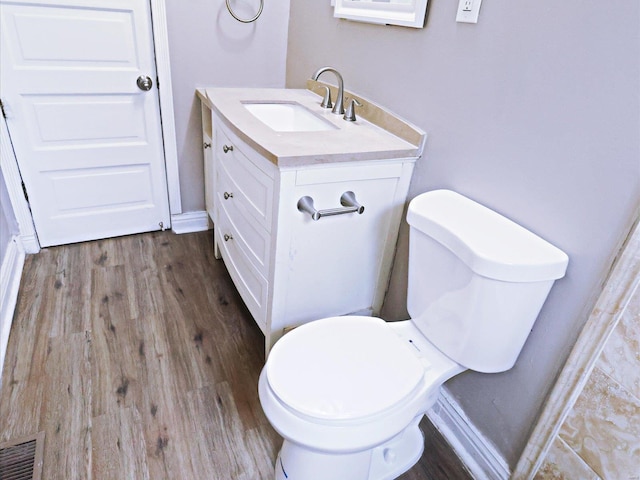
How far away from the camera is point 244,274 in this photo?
1.66m

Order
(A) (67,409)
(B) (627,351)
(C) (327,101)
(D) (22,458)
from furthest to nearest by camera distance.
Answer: (C) (327,101)
(A) (67,409)
(D) (22,458)
(B) (627,351)

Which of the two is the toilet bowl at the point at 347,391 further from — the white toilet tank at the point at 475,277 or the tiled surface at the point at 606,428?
the tiled surface at the point at 606,428

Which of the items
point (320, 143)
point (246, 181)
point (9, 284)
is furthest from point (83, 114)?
point (320, 143)

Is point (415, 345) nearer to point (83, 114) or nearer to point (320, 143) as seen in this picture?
point (320, 143)

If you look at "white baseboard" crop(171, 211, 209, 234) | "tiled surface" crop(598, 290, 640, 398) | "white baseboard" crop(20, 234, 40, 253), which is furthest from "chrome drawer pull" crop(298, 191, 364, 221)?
"white baseboard" crop(20, 234, 40, 253)

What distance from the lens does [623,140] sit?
856mm

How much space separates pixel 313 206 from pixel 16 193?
1.65 metres

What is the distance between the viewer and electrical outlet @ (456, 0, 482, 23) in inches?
44.3

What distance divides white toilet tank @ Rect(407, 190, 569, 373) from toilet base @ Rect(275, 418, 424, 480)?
0.35 meters

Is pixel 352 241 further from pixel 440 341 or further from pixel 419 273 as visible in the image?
pixel 440 341

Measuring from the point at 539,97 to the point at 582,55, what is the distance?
0.12 m

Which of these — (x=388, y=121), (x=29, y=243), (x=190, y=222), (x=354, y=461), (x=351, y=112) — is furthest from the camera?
(x=190, y=222)

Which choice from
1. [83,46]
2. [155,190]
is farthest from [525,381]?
[83,46]

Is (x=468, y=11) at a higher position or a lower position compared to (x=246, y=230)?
A: higher
